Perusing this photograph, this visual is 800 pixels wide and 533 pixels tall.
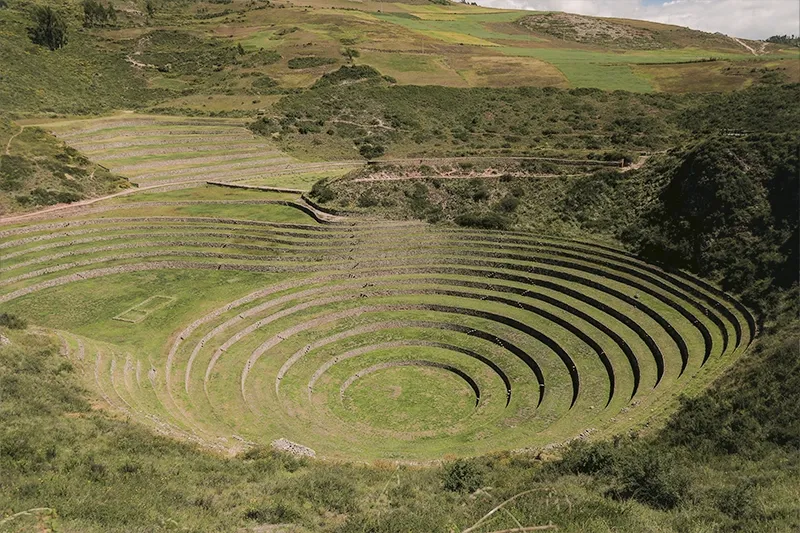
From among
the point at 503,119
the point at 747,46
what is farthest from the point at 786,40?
the point at 503,119

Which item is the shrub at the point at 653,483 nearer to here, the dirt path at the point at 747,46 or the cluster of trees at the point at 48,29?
the cluster of trees at the point at 48,29

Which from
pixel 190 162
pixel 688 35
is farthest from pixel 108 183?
pixel 688 35

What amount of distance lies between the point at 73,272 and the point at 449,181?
1339 inches

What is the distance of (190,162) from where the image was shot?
60.9 meters

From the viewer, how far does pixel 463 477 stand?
15805 mm

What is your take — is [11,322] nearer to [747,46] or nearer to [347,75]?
[347,75]

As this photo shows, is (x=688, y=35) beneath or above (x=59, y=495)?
above

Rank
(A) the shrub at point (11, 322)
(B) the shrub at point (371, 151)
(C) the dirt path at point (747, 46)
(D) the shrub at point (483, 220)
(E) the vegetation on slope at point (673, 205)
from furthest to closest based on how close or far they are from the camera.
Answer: (C) the dirt path at point (747, 46)
(B) the shrub at point (371, 151)
(D) the shrub at point (483, 220)
(E) the vegetation on slope at point (673, 205)
(A) the shrub at point (11, 322)

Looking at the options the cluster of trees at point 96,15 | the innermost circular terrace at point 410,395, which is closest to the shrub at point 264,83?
the cluster of trees at point 96,15

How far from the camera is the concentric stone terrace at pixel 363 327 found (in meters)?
24.3

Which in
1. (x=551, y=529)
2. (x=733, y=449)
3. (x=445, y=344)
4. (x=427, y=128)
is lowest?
(x=445, y=344)

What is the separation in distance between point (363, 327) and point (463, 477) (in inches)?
715

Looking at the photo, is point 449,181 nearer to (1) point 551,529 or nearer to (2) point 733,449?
(2) point 733,449

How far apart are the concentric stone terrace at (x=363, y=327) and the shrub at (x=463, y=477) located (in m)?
5.50
